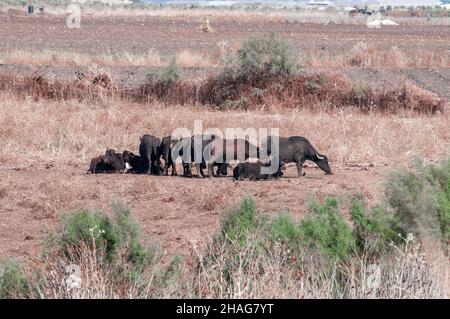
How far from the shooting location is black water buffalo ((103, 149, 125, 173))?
17.2 meters

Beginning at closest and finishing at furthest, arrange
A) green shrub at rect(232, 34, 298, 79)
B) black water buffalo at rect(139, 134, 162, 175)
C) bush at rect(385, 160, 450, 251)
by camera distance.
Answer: bush at rect(385, 160, 450, 251)
black water buffalo at rect(139, 134, 162, 175)
green shrub at rect(232, 34, 298, 79)

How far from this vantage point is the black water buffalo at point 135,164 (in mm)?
17516

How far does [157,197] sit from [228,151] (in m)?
2.38

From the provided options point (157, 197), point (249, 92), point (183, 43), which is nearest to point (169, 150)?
point (157, 197)

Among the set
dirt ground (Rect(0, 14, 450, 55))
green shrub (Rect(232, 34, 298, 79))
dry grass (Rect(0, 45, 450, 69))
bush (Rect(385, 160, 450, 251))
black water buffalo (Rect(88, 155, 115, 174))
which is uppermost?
bush (Rect(385, 160, 450, 251))

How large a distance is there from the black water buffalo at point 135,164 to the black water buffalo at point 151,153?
10 cm

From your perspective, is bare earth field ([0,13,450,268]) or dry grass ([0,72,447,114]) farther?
dry grass ([0,72,447,114])

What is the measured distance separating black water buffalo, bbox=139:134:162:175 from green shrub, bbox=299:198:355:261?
7.28m

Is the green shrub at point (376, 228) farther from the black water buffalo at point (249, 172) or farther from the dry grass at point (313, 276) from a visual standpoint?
the black water buffalo at point (249, 172)

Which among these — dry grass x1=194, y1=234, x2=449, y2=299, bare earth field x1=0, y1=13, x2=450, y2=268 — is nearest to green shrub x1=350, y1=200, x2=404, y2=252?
dry grass x1=194, y1=234, x2=449, y2=299

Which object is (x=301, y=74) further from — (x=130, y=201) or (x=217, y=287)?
(x=217, y=287)

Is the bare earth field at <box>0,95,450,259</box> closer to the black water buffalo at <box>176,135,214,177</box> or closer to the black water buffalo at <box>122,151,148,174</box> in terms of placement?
the black water buffalo at <box>176,135,214,177</box>
